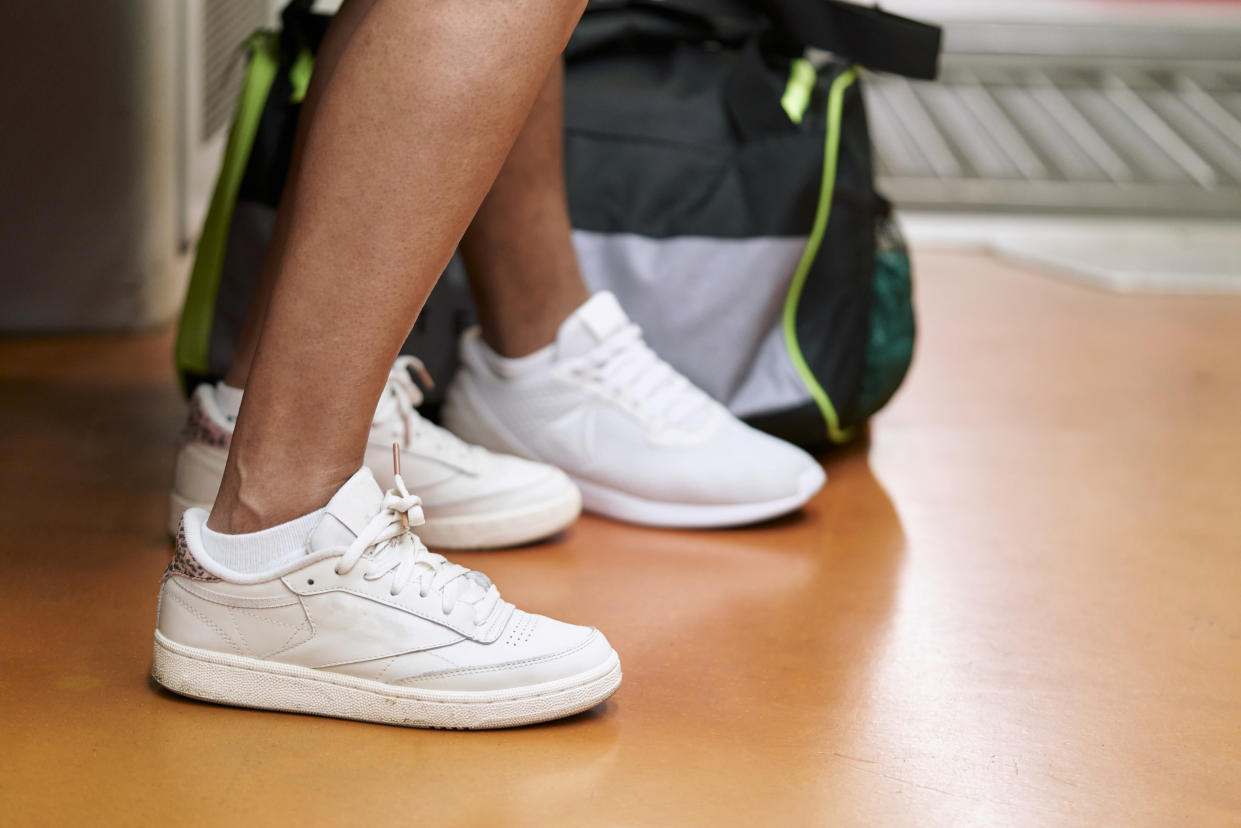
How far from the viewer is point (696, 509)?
1.05m

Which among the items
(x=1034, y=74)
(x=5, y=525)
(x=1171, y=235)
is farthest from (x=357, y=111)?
(x=1034, y=74)

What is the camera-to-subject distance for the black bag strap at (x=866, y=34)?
3.63ft

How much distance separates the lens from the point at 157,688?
28.0 inches

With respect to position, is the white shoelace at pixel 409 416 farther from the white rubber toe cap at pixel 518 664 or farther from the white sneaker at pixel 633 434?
the white rubber toe cap at pixel 518 664

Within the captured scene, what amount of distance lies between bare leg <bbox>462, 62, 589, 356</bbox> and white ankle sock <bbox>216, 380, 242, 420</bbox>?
0.74ft

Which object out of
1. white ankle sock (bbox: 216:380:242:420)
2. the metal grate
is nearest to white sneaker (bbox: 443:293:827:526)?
white ankle sock (bbox: 216:380:242:420)

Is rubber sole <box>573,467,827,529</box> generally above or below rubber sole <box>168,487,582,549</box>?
below

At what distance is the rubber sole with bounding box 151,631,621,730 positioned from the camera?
2.23 ft

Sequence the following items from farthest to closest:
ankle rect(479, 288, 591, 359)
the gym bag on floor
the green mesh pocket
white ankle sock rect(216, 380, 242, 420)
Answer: the green mesh pocket → the gym bag on floor → ankle rect(479, 288, 591, 359) → white ankle sock rect(216, 380, 242, 420)

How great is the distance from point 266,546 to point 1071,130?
11.1 ft

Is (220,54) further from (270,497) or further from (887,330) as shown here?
(270,497)

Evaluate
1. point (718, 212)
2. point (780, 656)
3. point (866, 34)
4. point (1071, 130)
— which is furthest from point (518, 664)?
point (1071, 130)

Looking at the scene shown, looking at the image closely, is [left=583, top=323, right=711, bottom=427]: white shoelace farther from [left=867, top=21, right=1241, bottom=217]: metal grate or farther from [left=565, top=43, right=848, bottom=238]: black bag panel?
[left=867, top=21, right=1241, bottom=217]: metal grate

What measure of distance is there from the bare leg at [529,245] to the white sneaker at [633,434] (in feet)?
0.07
